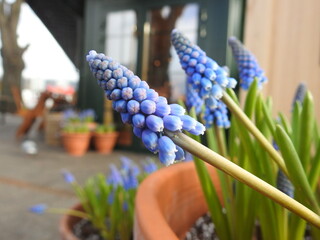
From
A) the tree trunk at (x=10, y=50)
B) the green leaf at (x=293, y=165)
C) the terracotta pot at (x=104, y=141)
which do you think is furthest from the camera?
the tree trunk at (x=10, y=50)

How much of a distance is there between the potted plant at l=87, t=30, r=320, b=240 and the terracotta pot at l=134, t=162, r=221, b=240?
0.6 inches

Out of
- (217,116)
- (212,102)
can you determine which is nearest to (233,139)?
(217,116)

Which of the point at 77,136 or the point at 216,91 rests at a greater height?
the point at 216,91

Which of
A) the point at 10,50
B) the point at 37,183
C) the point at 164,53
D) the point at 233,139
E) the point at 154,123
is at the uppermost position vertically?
the point at 10,50

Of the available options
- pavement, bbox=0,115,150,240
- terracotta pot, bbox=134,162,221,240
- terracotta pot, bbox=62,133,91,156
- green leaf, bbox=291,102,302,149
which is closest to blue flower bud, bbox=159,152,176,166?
terracotta pot, bbox=134,162,221,240

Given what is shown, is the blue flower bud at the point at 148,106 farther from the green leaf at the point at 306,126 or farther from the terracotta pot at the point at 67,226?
the terracotta pot at the point at 67,226

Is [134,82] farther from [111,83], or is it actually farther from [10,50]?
[10,50]

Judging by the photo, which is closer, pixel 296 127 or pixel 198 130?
pixel 198 130

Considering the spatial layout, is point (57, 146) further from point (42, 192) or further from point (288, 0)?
point (288, 0)

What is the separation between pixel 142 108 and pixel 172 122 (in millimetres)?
29

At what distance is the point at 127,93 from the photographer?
255 millimetres

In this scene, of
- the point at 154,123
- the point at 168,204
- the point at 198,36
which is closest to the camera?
the point at 154,123

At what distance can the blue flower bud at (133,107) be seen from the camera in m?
0.25

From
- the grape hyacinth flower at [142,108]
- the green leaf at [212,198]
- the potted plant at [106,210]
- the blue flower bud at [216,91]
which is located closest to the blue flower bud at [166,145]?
the grape hyacinth flower at [142,108]
